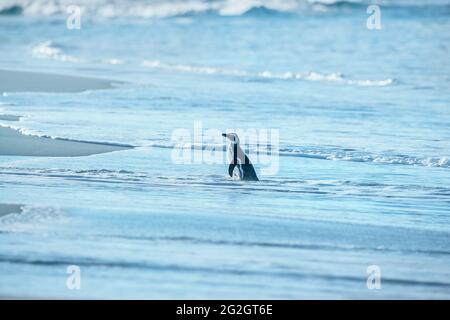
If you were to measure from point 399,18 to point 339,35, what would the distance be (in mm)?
1991

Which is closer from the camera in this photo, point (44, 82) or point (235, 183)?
point (235, 183)

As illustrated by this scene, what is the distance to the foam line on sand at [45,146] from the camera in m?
6.94

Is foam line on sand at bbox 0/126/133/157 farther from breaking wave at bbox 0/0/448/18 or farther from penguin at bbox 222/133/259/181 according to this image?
breaking wave at bbox 0/0/448/18

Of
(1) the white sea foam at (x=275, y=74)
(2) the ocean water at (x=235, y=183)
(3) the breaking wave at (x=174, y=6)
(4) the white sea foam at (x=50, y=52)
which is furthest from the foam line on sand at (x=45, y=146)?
(3) the breaking wave at (x=174, y=6)

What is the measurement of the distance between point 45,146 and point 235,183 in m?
1.71

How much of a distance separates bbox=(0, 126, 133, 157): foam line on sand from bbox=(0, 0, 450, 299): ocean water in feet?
0.60

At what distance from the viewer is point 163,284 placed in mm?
4113

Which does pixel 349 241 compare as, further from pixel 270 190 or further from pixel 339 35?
pixel 339 35

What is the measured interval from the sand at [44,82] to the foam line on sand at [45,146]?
2.46 meters

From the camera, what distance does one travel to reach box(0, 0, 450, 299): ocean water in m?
4.28

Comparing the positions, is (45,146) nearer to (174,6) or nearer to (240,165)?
(240,165)

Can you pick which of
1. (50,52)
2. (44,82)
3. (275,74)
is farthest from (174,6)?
(44,82)

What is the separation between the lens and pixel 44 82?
10.6 meters

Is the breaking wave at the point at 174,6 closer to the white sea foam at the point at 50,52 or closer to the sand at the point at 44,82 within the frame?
the white sea foam at the point at 50,52
